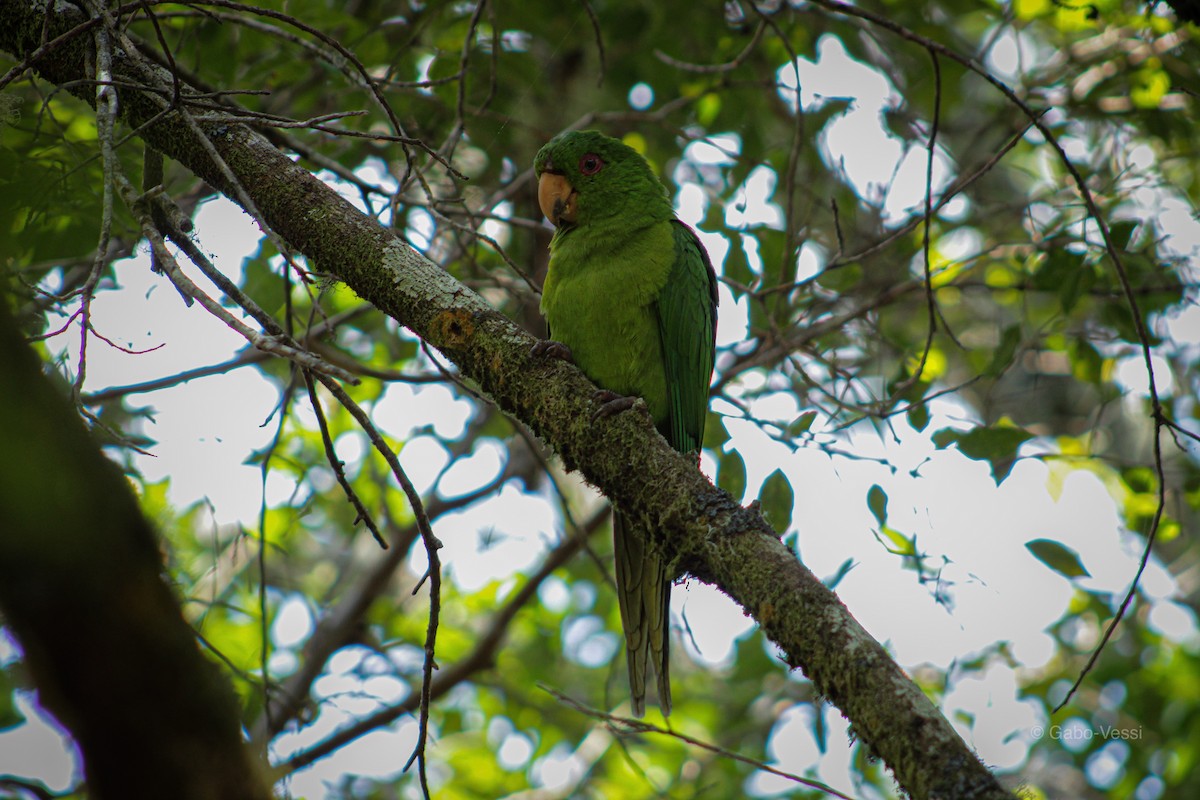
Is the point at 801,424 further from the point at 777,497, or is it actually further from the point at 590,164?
the point at 590,164

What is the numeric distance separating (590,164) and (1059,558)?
2645mm

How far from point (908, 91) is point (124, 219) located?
4.30 meters

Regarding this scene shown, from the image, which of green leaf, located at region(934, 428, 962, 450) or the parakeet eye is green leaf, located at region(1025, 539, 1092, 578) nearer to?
green leaf, located at region(934, 428, 962, 450)

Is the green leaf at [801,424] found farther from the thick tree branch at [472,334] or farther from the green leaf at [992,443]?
the thick tree branch at [472,334]

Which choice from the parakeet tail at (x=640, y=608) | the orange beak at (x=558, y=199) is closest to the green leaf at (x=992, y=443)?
the parakeet tail at (x=640, y=608)

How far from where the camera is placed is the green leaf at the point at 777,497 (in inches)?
130

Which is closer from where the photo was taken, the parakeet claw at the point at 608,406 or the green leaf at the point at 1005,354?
the parakeet claw at the point at 608,406

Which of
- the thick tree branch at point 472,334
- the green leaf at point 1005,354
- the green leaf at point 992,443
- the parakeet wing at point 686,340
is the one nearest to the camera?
the thick tree branch at point 472,334

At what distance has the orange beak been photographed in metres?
3.88

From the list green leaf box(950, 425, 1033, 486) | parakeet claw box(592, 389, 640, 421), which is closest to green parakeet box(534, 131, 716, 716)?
parakeet claw box(592, 389, 640, 421)

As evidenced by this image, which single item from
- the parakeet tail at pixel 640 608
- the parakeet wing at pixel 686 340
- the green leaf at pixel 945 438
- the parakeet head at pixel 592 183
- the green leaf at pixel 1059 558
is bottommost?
the green leaf at pixel 1059 558

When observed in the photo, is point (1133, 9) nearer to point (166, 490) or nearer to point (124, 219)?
point (124, 219)

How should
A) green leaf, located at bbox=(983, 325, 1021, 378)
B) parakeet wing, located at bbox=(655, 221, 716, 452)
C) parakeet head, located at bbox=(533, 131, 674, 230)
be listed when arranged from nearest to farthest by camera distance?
1. green leaf, located at bbox=(983, 325, 1021, 378)
2. parakeet wing, located at bbox=(655, 221, 716, 452)
3. parakeet head, located at bbox=(533, 131, 674, 230)

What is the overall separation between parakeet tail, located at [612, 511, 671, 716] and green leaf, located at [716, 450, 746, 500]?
1.43 ft
